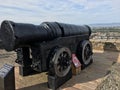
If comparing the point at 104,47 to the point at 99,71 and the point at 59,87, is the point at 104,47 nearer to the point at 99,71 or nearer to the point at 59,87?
the point at 99,71

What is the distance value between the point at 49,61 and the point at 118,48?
19.7 feet

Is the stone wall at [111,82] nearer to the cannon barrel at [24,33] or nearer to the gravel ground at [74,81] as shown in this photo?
the gravel ground at [74,81]

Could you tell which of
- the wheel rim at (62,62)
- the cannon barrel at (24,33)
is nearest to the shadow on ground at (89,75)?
the wheel rim at (62,62)

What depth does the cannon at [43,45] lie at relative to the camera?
11.0 feet

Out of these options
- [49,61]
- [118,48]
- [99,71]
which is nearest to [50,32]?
[49,61]

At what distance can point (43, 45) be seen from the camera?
12.7 ft

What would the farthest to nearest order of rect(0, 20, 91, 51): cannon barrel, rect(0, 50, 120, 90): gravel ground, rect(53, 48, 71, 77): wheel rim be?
1. rect(0, 50, 120, 90): gravel ground
2. rect(53, 48, 71, 77): wheel rim
3. rect(0, 20, 91, 51): cannon barrel

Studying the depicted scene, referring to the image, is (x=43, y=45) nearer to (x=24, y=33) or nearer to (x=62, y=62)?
(x=24, y=33)

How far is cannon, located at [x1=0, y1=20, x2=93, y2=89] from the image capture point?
336cm

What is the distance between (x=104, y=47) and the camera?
31.1ft

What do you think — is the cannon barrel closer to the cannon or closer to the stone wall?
the cannon

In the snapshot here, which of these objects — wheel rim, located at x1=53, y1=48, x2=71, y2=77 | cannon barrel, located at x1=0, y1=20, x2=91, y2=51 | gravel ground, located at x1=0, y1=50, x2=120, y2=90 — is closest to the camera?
cannon barrel, located at x1=0, y1=20, x2=91, y2=51

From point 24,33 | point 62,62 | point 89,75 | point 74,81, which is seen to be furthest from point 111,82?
point 24,33

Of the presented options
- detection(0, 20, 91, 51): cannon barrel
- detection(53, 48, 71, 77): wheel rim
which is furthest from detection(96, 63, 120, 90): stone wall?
detection(0, 20, 91, 51): cannon barrel
